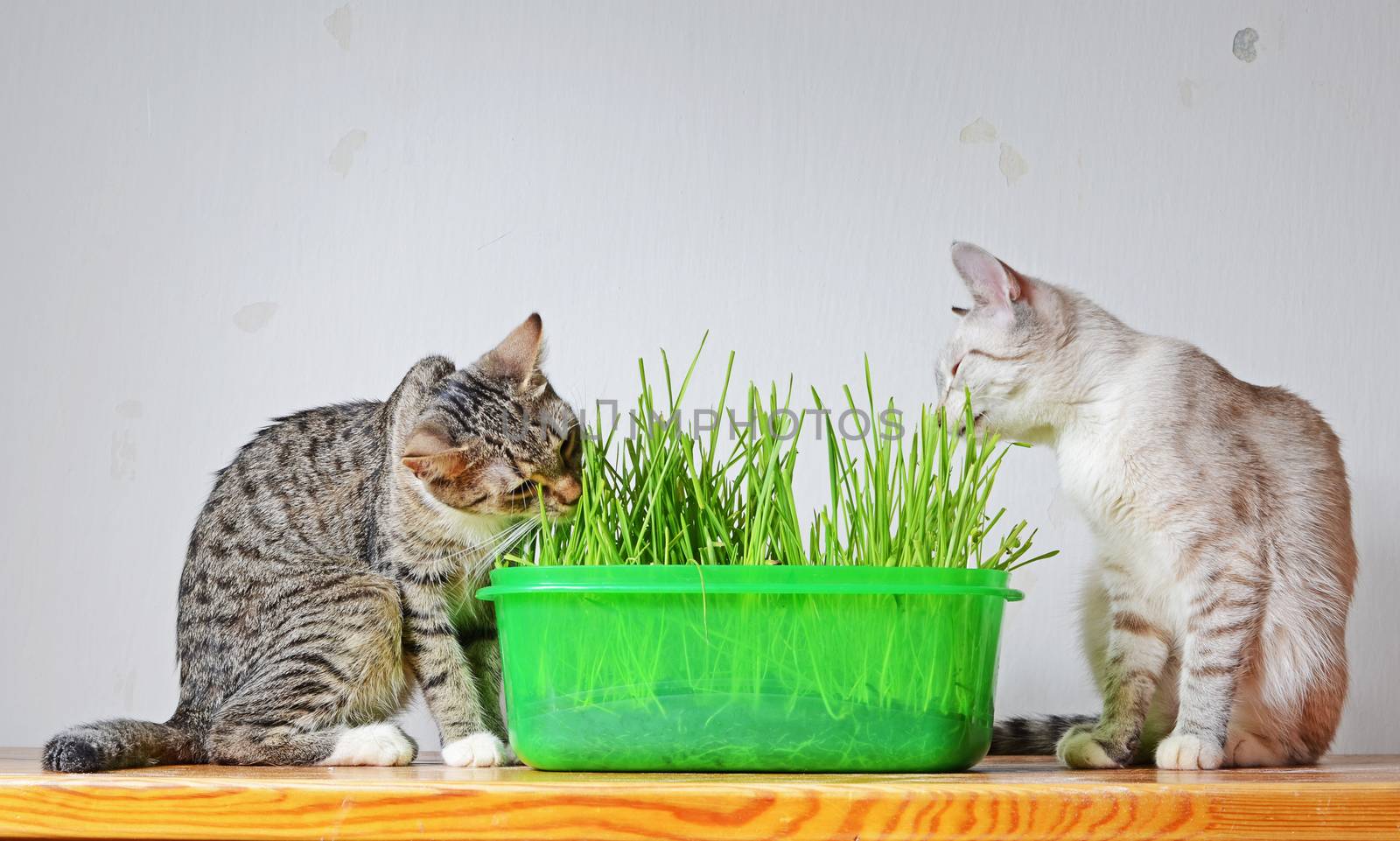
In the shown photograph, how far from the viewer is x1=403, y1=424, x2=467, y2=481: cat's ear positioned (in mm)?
1285

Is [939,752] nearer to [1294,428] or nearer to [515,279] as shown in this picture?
[1294,428]

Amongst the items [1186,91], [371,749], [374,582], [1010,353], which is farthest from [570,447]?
[1186,91]

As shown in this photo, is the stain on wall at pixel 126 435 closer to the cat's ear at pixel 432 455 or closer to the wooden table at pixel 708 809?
the cat's ear at pixel 432 455

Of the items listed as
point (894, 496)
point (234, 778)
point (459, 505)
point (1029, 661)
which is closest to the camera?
point (234, 778)

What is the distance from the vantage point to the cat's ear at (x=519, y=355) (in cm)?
142

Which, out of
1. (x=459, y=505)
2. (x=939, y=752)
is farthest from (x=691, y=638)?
(x=459, y=505)

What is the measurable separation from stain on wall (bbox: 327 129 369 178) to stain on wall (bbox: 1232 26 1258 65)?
1378 millimetres

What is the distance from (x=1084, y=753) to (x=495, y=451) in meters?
0.74

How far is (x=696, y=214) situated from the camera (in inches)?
71.2

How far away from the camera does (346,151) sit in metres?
1.84

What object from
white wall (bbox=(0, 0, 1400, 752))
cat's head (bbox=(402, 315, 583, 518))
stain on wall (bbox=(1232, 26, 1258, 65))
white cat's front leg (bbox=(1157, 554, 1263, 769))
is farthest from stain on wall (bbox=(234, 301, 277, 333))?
stain on wall (bbox=(1232, 26, 1258, 65))

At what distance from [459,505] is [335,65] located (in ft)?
2.92

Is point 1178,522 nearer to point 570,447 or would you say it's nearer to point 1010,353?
point 1010,353

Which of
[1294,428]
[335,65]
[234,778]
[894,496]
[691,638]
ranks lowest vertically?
[234,778]
